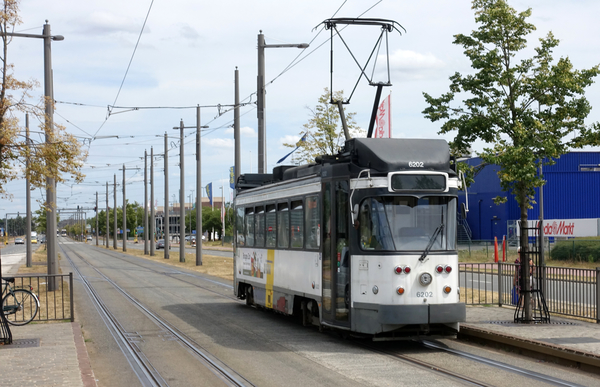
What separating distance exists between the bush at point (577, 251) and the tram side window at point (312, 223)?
27178 mm

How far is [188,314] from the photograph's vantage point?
17781mm

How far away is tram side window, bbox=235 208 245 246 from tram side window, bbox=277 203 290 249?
10.9 feet

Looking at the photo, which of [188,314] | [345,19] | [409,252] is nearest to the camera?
[409,252]

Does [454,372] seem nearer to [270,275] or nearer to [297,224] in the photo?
[297,224]

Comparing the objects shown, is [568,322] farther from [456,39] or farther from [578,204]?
[578,204]

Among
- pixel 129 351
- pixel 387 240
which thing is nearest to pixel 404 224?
pixel 387 240

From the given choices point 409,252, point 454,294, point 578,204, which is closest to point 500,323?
point 454,294

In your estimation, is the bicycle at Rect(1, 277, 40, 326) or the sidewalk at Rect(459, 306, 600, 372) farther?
the bicycle at Rect(1, 277, 40, 326)

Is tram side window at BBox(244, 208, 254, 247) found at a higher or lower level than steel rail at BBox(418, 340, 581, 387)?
higher

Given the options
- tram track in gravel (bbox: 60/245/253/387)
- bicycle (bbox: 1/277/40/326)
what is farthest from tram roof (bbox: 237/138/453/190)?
bicycle (bbox: 1/277/40/326)

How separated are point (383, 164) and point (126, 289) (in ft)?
54.5

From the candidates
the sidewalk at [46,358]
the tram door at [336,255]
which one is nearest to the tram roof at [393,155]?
the tram door at [336,255]

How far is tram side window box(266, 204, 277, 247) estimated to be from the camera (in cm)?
1593

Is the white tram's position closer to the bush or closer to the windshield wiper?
the windshield wiper
